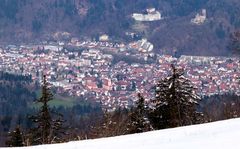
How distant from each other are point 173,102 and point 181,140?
8.39 m

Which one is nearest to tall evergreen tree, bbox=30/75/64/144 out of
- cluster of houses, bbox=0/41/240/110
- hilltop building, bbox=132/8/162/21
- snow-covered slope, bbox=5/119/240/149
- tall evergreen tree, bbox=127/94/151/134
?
tall evergreen tree, bbox=127/94/151/134

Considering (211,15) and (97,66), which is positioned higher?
(211,15)

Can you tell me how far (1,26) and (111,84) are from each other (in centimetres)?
5196

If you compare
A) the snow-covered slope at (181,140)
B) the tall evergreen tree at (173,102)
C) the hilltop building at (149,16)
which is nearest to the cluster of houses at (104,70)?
the hilltop building at (149,16)

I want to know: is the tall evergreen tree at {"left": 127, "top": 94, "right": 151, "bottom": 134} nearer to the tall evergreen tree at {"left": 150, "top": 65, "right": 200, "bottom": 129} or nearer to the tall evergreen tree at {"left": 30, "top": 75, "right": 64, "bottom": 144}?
the tall evergreen tree at {"left": 150, "top": 65, "right": 200, "bottom": 129}

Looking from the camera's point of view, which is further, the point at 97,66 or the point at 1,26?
the point at 1,26

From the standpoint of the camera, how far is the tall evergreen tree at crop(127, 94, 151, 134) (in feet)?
39.6

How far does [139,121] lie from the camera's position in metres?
12.2

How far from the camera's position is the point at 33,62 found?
3319 inches

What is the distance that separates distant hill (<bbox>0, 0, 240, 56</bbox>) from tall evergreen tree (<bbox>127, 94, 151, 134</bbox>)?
251 ft

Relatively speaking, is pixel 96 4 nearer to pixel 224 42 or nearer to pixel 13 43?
pixel 13 43

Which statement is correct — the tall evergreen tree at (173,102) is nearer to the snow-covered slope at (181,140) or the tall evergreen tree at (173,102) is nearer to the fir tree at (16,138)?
the fir tree at (16,138)

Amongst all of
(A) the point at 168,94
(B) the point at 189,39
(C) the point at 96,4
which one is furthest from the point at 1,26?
(A) the point at 168,94

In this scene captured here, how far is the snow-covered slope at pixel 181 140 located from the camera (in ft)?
17.6
